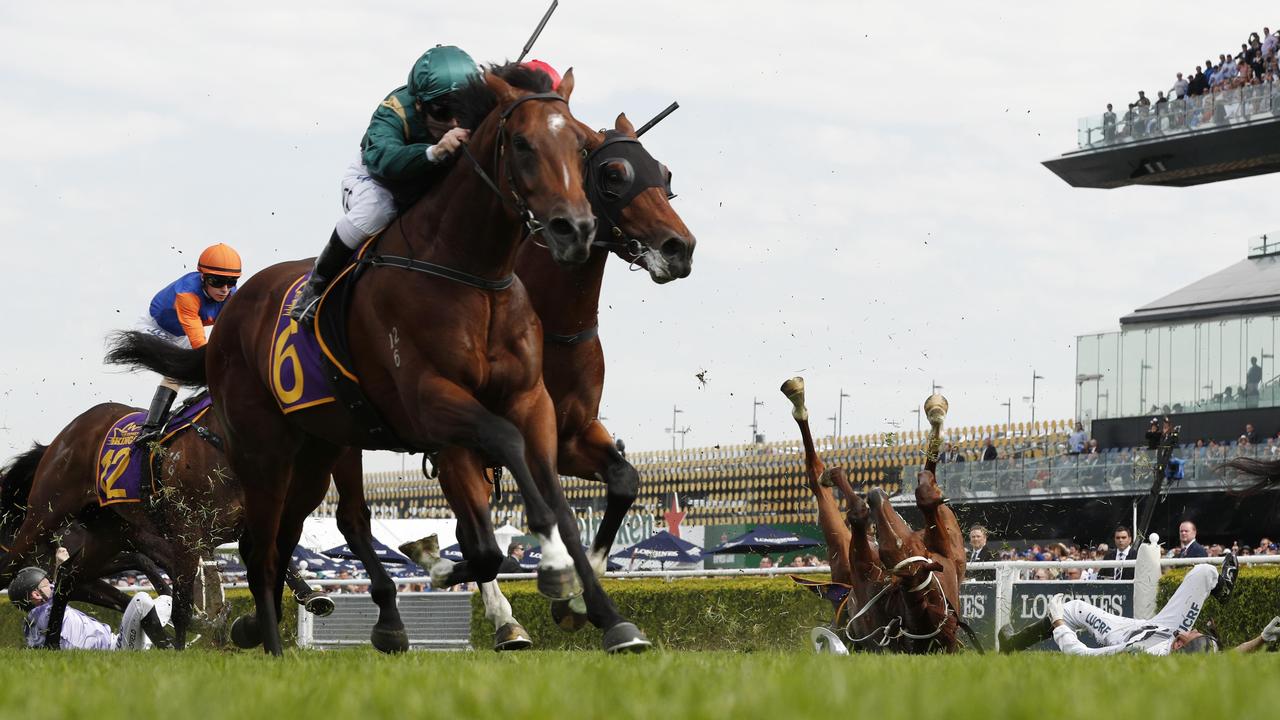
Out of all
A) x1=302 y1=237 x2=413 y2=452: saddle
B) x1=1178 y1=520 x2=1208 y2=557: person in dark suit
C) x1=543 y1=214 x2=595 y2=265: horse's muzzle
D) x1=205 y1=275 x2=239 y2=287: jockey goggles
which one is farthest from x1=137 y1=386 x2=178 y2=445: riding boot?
x1=1178 y1=520 x2=1208 y2=557: person in dark suit

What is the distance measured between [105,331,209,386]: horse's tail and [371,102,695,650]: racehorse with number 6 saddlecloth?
250 cm

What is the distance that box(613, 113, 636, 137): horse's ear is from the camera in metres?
6.68

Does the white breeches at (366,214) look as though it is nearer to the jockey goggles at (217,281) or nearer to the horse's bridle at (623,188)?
the horse's bridle at (623,188)

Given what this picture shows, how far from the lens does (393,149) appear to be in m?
6.15

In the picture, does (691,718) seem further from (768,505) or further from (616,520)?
(768,505)

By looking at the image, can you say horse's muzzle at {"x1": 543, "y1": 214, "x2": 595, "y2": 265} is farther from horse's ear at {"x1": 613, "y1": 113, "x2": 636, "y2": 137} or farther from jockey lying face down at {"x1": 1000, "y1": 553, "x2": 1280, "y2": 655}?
jockey lying face down at {"x1": 1000, "y1": 553, "x2": 1280, "y2": 655}

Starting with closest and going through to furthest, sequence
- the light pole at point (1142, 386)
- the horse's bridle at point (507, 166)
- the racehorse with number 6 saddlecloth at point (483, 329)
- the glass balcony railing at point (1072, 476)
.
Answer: the racehorse with number 6 saddlecloth at point (483, 329), the horse's bridle at point (507, 166), the glass balcony railing at point (1072, 476), the light pole at point (1142, 386)

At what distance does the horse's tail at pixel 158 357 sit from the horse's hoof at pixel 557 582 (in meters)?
3.67

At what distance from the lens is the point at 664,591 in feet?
44.0

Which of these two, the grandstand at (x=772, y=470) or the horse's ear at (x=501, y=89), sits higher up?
the horse's ear at (x=501, y=89)

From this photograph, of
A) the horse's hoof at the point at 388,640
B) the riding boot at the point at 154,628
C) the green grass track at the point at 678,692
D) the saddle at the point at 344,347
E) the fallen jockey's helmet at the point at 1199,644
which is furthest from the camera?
the riding boot at the point at 154,628

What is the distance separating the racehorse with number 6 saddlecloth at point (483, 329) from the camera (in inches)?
210

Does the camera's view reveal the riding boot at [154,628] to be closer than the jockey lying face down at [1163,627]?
No

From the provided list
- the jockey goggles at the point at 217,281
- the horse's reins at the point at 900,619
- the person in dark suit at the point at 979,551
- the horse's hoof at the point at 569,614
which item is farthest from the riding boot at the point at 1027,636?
the jockey goggles at the point at 217,281
